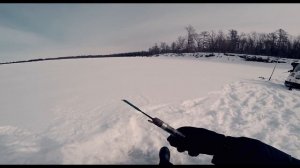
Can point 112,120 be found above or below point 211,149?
below

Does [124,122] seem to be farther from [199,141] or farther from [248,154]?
[248,154]

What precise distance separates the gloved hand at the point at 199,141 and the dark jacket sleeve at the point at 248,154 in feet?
0.21

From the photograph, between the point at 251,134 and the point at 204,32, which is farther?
the point at 204,32

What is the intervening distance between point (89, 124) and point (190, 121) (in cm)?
233

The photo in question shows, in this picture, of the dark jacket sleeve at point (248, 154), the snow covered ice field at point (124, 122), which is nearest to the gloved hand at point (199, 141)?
the dark jacket sleeve at point (248, 154)

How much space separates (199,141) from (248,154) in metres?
0.49

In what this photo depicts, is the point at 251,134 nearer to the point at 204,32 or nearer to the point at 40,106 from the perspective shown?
the point at 40,106

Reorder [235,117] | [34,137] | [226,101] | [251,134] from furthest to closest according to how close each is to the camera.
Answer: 1. [226,101]
2. [235,117]
3. [251,134]
4. [34,137]

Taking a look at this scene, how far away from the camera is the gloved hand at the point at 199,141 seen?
9.00 feet

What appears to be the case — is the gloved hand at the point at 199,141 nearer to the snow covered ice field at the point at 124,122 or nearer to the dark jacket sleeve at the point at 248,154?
the dark jacket sleeve at the point at 248,154

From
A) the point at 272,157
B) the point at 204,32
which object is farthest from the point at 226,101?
the point at 204,32

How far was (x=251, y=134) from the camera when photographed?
219 inches

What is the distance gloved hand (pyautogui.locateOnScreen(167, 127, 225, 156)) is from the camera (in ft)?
9.00

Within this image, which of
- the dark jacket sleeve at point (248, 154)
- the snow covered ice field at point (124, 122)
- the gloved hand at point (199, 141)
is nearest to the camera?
the dark jacket sleeve at point (248, 154)
